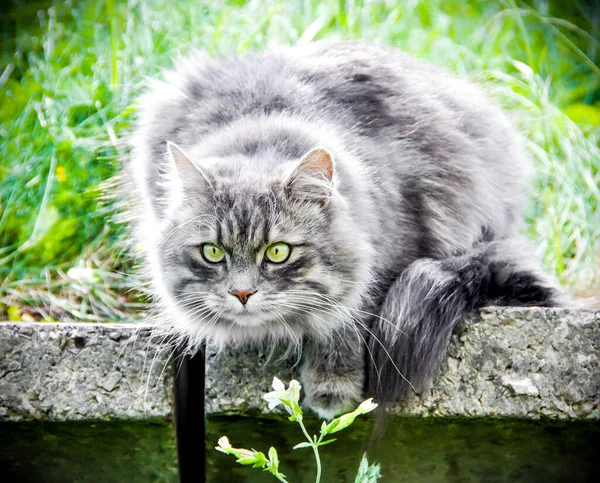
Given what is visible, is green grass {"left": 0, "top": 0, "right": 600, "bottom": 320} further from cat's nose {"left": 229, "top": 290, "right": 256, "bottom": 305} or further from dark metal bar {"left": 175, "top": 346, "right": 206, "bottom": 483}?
cat's nose {"left": 229, "top": 290, "right": 256, "bottom": 305}

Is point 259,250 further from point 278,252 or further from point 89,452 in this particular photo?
point 89,452

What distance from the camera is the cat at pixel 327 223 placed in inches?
73.4

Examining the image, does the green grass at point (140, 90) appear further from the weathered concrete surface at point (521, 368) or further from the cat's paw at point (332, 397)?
the weathered concrete surface at point (521, 368)

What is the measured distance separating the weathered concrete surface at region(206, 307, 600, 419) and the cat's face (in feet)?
1.10

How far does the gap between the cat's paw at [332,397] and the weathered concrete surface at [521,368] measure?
146mm

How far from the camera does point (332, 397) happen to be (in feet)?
6.18

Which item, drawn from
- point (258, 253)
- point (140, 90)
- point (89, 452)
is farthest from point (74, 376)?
point (140, 90)

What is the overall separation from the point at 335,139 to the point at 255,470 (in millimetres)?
975

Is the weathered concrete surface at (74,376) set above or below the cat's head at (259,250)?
below

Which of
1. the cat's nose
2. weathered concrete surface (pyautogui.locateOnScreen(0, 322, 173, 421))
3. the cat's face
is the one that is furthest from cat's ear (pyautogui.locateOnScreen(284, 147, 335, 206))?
weathered concrete surface (pyautogui.locateOnScreen(0, 322, 173, 421))

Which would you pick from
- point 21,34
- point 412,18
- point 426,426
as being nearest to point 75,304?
point 426,426

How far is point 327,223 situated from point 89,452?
0.92m

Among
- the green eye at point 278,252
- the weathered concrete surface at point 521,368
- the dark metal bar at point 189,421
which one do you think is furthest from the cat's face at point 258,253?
the weathered concrete surface at point 521,368

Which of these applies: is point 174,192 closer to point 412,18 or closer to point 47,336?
point 47,336
